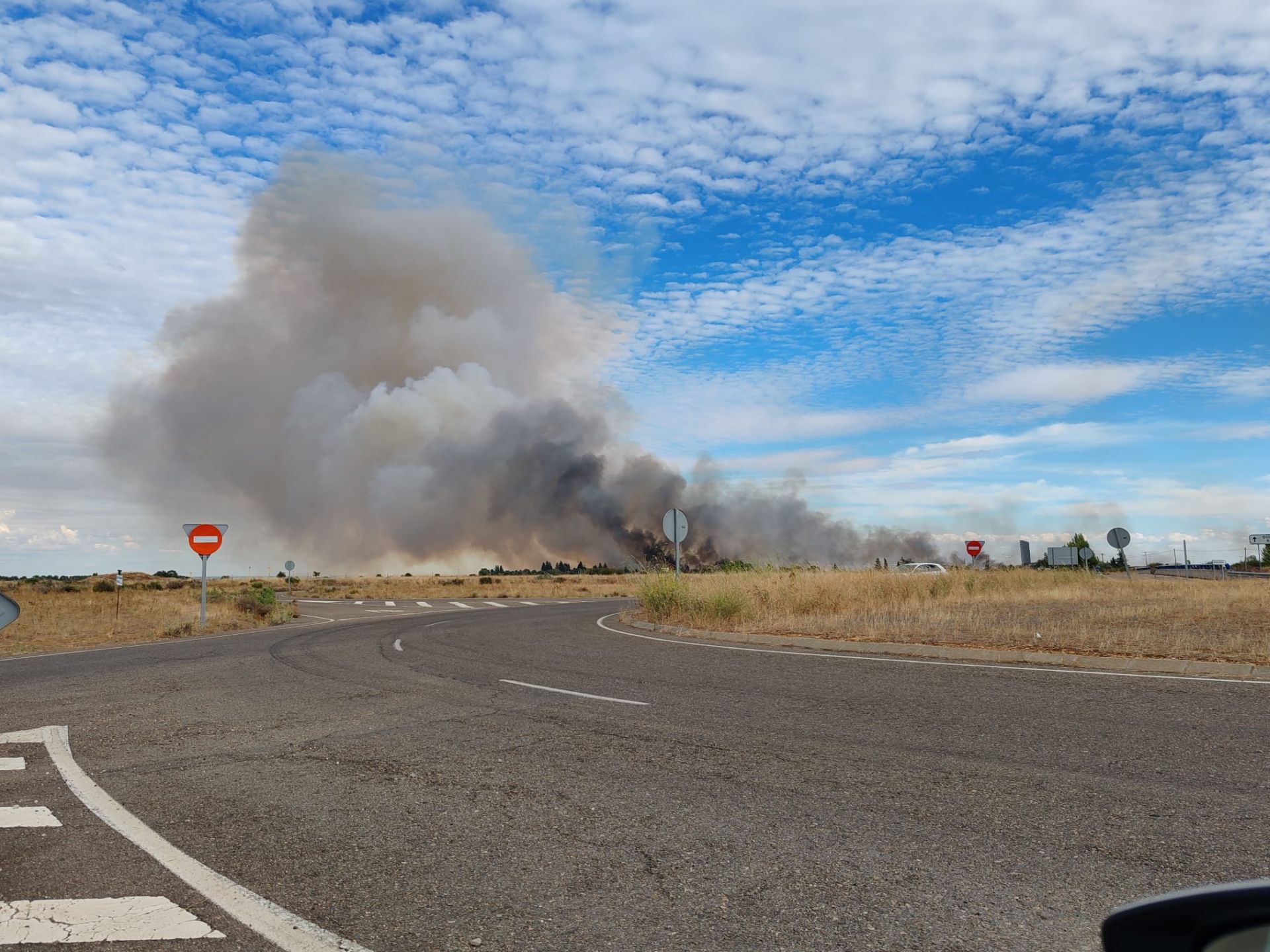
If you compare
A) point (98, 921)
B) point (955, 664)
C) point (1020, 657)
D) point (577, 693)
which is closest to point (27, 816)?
point (98, 921)

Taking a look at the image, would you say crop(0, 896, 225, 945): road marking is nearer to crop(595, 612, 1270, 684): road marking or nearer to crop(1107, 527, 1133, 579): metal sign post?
crop(595, 612, 1270, 684): road marking

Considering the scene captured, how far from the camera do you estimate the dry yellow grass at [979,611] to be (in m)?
14.3

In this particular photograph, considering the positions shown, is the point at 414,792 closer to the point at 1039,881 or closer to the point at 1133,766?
the point at 1039,881

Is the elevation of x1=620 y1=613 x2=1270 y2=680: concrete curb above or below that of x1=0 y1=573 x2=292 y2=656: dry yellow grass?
below

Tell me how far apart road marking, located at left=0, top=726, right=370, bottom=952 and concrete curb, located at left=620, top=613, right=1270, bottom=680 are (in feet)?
34.0

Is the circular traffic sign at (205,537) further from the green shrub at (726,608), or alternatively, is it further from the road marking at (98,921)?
the road marking at (98,921)

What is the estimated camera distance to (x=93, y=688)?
38.9 ft

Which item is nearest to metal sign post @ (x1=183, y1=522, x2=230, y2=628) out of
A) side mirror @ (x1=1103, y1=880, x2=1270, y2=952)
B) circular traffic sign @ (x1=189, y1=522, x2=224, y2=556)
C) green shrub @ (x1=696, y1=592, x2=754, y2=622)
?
circular traffic sign @ (x1=189, y1=522, x2=224, y2=556)

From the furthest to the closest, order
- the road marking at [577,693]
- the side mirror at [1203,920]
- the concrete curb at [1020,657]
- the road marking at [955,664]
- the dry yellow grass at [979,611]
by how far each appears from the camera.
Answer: the dry yellow grass at [979,611] < the concrete curb at [1020,657] < the road marking at [955,664] < the road marking at [577,693] < the side mirror at [1203,920]

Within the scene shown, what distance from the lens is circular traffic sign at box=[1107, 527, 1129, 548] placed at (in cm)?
3369

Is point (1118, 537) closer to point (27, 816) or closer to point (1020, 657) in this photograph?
point (1020, 657)

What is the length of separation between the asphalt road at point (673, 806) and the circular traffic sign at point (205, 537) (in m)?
14.3

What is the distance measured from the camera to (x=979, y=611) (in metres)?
21.3

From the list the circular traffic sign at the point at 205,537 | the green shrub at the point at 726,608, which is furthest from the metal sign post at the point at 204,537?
the green shrub at the point at 726,608
